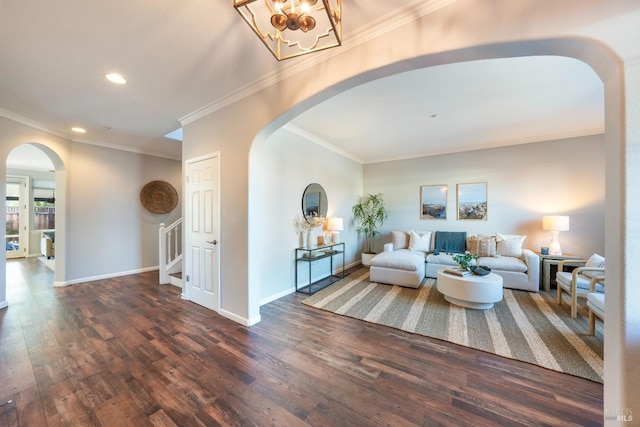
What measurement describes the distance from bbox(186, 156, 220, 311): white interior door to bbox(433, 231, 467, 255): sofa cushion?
4.28 meters

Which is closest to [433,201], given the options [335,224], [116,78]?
[335,224]

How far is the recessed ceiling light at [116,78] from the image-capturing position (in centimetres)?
236

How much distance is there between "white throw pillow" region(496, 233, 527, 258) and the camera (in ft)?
14.0

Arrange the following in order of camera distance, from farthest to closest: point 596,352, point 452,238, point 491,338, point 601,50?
point 452,238, point 491,338, point 596,352, point 601,50

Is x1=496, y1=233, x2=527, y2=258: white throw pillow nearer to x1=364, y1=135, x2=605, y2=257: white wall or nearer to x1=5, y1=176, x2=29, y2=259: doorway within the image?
x1=364, y1=135, x2=605, y2=257: white wall

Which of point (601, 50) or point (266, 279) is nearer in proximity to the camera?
point (601, 50)

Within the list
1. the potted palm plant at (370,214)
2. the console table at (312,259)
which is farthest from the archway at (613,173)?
the potted palm plant at (370,214)

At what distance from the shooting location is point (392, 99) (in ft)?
9.69

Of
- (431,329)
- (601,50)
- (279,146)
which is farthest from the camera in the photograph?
(279,146)

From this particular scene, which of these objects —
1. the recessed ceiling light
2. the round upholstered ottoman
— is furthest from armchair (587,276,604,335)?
the recessed ceiling light

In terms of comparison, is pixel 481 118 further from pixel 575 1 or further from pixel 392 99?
pixel 575 1

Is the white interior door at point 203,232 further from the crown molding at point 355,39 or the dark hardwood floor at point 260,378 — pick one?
the crown molding at point 355,39

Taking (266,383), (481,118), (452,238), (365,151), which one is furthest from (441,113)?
(266,383)

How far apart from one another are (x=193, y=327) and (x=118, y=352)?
65 cm
